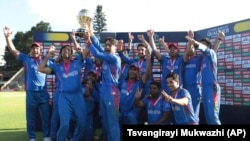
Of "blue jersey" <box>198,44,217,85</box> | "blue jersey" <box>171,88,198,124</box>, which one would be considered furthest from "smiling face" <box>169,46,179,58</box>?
"blue jersey" <box>171,88,198,124</box>

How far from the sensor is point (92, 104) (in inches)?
298

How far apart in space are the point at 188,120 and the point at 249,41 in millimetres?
3467

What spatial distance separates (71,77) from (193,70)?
2.49 meters

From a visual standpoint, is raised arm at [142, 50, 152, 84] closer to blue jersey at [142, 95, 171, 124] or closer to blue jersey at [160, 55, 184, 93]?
blue jersey at [160, 55, 184, 93]

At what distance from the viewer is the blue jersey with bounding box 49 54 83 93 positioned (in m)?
6.33

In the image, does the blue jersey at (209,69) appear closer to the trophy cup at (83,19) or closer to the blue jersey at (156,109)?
the blue jersey at (156,109)

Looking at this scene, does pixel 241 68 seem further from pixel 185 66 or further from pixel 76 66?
pixel 76 66

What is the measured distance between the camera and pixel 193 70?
7.18 meters

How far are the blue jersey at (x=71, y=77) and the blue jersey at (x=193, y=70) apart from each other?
2.21m

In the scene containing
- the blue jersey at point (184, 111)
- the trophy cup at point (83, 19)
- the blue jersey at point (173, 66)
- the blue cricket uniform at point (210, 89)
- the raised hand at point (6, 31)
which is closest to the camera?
the blue jersey at point (184, 111)

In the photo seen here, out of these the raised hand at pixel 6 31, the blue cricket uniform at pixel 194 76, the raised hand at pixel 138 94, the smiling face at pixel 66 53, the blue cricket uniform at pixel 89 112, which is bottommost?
the blue cricket uniform at pixel 89 112

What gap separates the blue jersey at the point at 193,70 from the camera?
718 cm

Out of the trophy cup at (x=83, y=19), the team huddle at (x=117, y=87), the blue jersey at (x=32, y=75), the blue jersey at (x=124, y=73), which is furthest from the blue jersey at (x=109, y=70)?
the blue jersey at (x=32, y=75)

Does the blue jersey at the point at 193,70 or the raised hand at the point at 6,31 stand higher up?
the raised hand at the point at 6,31
